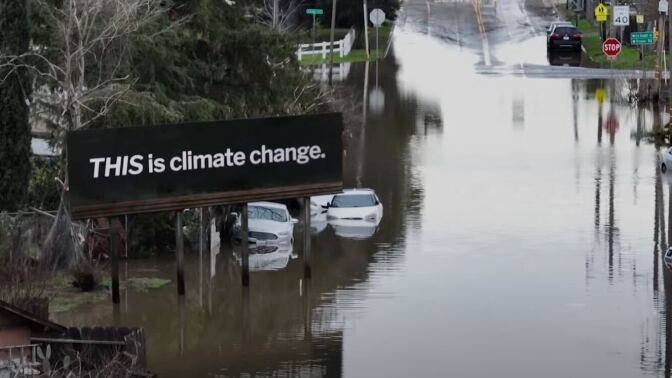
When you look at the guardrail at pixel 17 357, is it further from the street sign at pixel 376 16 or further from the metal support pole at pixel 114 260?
the street sign at pixel 376 16

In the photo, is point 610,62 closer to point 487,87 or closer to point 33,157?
point 487,87

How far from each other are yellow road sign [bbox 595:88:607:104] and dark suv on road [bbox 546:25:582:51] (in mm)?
9369

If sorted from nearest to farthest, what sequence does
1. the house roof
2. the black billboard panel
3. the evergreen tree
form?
1. the house roof
2. the black billboard panel
3. the evergreen tree

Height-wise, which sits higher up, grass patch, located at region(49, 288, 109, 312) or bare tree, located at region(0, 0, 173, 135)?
bare tree, located at region(0, 0, 173, 135)

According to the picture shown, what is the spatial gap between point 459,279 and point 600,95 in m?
33.0

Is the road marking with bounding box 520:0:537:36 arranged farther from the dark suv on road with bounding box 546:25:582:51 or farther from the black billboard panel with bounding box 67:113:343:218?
the black billboard panel with bounding box 67:113:343:218

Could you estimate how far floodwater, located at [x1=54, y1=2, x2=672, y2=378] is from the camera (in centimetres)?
2653

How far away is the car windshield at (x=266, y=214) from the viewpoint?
1481 inches

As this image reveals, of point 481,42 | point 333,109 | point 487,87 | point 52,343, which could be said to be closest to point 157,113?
point 52,343

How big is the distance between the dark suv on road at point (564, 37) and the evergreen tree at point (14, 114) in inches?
1806

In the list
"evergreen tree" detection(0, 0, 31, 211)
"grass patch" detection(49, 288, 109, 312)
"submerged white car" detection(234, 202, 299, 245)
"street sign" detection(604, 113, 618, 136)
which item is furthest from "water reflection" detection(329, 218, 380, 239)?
"street sign" detection(604, 113, 618, 136)

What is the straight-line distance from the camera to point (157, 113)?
34031 mm

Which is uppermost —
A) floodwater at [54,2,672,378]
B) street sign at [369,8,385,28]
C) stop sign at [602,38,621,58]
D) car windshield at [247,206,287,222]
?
street sign at [369,8,385,28]

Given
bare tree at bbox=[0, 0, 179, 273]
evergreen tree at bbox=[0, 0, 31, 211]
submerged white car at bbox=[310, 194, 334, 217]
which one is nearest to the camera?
bare tree at bbox=[0, 0, 179, 273]
